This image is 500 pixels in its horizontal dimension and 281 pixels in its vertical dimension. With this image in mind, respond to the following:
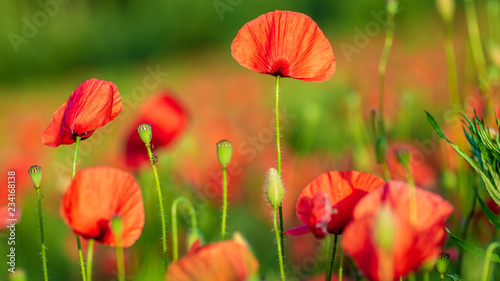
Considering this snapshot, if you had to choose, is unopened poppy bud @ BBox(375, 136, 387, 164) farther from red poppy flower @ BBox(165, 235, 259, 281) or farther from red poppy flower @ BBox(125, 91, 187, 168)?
red poppy flower @ BBox(125, 91, 187, 168)

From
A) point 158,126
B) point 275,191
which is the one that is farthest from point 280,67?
point 158,126

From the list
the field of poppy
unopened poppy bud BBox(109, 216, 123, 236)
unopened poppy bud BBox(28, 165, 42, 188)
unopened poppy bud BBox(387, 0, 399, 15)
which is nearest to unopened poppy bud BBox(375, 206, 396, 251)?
the field of poppy

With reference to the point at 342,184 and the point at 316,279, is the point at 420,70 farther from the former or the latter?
the point at 342,184

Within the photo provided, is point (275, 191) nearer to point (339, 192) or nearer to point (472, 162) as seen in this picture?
point (339, 192)

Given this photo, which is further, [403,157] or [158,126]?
[158,126]

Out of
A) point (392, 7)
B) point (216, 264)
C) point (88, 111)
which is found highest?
point (392, 7)

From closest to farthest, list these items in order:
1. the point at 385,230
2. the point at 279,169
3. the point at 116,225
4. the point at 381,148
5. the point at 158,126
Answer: the point at 385,230 → the point at 116,225 → the point at 279,169 → the point at 381,148 → the point at 158,126

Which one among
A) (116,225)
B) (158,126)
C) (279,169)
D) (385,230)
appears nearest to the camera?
(385,230)

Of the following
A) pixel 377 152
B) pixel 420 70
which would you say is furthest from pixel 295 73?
pixel 420 70
